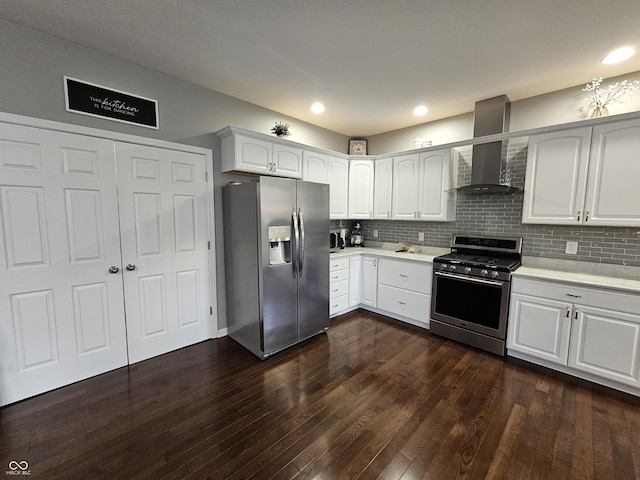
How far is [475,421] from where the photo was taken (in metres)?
1.86

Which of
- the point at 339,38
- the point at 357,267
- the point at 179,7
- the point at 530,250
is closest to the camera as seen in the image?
the point at 179,7

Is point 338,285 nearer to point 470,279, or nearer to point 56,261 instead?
point 470,279

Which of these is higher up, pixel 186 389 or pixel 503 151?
pixel 503 151

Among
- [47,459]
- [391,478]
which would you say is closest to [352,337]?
[391,478]

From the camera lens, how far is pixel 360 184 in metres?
4.18

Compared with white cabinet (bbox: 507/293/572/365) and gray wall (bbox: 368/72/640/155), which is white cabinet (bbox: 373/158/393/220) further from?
white cabinet (bbox: 507/293/572/365)

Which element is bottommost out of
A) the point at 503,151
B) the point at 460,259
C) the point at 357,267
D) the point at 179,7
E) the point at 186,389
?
the point at 186,389

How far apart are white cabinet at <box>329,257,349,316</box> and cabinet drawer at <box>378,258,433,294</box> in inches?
19.3

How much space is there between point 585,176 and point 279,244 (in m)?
2.96

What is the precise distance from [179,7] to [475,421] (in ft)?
11.3

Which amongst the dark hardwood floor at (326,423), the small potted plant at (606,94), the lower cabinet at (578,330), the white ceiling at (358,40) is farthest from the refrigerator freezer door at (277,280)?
the small potted plant at (606,94)

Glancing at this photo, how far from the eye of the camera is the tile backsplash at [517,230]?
253cm

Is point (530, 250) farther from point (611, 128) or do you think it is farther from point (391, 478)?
point (391, 478)

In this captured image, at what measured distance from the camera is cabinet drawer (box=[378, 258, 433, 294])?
329cm
